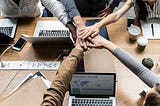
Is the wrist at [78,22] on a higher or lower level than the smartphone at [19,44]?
higher

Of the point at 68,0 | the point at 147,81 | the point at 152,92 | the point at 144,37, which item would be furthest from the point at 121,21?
the point at 152,92

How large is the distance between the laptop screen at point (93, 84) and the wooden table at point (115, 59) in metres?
0.08

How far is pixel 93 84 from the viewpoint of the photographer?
1474 mm

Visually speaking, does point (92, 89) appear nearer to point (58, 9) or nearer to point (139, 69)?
point (139, 69)

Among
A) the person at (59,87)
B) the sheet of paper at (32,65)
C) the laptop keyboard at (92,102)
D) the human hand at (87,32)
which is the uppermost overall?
the person at (59,87)

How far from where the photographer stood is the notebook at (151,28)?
1.86 m

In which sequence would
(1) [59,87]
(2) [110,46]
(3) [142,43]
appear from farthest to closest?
(3) [142,43], (2) [110,46], (1) [59,87]

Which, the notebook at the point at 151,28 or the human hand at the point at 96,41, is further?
the notebook at the point at 151,28

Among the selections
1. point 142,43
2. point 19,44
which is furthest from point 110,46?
point 19,44

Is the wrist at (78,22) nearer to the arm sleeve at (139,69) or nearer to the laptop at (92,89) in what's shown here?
the arm sleeve at (139,69)

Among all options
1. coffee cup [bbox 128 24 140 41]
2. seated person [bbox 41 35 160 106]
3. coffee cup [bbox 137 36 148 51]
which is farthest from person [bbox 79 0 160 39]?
seated person [bbox 41 35 160 106]

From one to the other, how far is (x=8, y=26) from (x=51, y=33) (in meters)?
0.32

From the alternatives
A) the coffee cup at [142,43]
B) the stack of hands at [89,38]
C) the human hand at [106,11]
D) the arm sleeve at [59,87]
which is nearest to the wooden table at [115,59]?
the coffee cup at [142,43]

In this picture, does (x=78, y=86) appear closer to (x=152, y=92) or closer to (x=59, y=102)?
(x=152, y=92)
